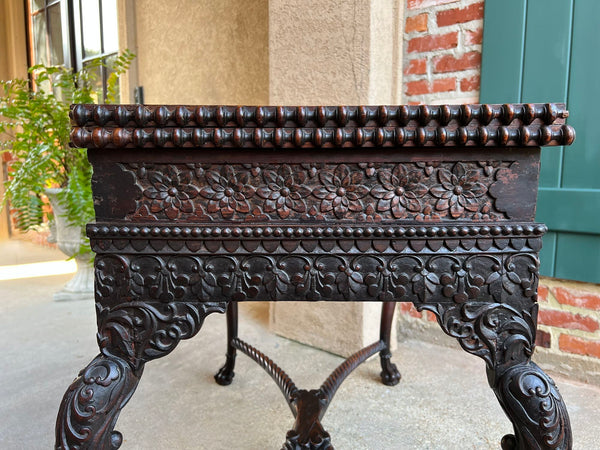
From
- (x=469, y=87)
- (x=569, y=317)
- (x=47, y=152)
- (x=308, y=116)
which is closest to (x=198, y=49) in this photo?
(x=47, y=152)

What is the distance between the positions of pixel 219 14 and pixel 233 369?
209 centimetres

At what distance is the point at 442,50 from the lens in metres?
1.77

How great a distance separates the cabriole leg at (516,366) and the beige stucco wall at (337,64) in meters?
1.05

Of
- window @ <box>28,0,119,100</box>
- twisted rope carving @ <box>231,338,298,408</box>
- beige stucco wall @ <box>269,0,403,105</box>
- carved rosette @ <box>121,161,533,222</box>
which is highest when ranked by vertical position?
window @ <box>28,0,119,100</box>

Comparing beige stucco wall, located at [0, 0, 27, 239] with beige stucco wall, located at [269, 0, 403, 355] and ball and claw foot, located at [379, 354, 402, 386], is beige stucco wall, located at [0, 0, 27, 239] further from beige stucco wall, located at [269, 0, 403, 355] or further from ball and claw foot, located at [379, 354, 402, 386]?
ball and claw foot, located at [379, 354, 402, 386]

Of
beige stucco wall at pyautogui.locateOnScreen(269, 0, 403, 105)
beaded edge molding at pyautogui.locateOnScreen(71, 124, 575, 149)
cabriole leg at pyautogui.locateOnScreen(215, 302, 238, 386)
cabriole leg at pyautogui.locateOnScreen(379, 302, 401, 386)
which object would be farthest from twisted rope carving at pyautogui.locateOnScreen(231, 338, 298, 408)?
beige stucco wall at pyautogui.locateOnScreen(269, 0, 403, 105)

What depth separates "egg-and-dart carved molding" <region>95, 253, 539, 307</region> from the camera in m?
0.74

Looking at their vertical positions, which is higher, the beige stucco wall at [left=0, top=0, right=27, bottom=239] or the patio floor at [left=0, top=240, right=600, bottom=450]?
the beige stucco wall at [left=0, top=0, right=27, bottom=239]

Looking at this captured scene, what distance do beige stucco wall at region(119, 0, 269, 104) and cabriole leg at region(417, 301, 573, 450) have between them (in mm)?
1884

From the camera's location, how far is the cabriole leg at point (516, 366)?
706 millimetres

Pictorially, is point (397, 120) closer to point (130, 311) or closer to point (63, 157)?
point (130, 311)

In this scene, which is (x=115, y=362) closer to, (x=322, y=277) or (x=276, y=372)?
(x=322, y=277)

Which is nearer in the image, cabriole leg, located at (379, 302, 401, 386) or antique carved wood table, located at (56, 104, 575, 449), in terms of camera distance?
antique carved wood table, located at (56, 104, 575, 449)

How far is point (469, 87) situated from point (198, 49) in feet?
5.74
